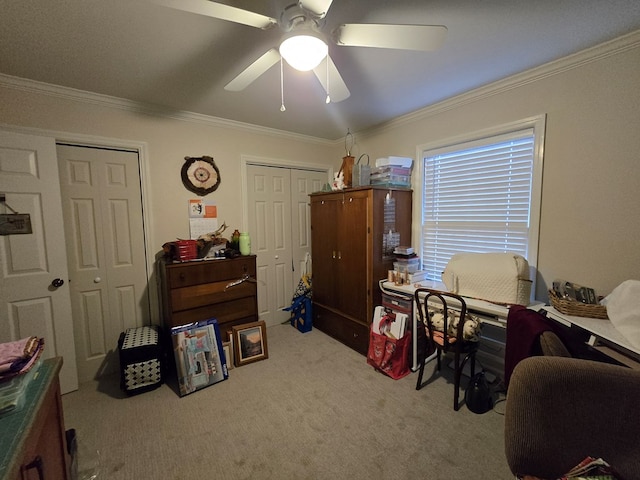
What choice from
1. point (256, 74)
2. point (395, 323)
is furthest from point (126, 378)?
point (256, 74)

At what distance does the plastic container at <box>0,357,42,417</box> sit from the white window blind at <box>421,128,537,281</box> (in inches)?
113

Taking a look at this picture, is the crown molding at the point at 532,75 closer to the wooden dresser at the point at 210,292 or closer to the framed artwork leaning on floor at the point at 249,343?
the wooden dresser at the point at 210,292

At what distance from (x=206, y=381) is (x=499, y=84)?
342 centimetres

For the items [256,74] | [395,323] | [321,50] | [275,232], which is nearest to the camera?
[321,50]

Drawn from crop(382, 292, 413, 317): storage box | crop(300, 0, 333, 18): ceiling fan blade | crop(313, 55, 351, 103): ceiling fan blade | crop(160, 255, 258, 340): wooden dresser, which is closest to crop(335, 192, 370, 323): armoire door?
crop(382, 292, 413, 317): storage box

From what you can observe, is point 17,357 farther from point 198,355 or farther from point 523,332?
point 523,332

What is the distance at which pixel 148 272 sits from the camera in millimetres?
2586

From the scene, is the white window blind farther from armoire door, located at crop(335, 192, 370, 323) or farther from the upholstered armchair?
the upholstered armchair

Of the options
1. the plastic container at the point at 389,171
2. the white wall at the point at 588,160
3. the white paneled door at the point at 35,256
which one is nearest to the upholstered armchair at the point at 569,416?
the white wall at the point at 588,160

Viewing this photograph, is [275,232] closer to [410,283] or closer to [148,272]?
[148,272]

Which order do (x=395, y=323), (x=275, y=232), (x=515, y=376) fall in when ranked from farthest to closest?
(x=275, y=232), (x=395, y=323), (x=515, y=376)

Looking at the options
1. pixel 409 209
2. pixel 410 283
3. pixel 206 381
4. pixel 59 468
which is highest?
pixel 409 209

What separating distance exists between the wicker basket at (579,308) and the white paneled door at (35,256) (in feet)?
11.7

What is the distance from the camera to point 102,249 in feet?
7.80
